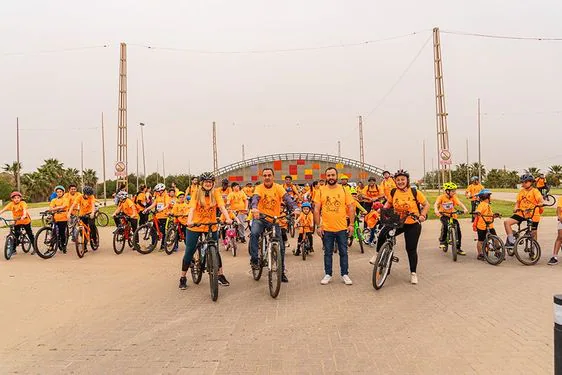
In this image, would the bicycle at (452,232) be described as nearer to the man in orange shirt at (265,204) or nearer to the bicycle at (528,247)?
the bicycle at (528,247)

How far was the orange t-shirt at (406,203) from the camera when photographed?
714 cm

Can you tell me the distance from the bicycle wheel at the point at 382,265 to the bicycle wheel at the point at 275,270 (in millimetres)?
1504

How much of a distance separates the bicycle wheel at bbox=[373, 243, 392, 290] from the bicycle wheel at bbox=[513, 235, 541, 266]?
10.6ft

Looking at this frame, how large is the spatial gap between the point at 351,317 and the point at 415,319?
0.76 m

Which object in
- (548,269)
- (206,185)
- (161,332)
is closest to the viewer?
(161,332)

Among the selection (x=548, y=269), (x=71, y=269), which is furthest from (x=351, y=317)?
(x=71, y=269)

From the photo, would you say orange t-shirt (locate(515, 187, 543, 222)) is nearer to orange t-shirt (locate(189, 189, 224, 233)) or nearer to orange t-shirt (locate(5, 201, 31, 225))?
orange t-shirt (locate(189, 189, 224, 233))

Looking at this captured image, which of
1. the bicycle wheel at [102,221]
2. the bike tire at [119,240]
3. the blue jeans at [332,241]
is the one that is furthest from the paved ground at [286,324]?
the bicycle wheel at [102,221]

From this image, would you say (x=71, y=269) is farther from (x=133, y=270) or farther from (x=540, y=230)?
(x=540, y=230)

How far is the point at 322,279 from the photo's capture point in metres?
7.34

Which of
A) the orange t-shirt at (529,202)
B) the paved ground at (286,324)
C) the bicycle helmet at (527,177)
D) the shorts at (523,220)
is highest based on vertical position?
the bicycle helmet at (527,177)

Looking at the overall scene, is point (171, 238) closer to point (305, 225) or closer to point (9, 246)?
point (305, 225)

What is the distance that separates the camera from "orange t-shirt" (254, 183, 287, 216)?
24.3 ft

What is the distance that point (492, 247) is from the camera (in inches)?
340
